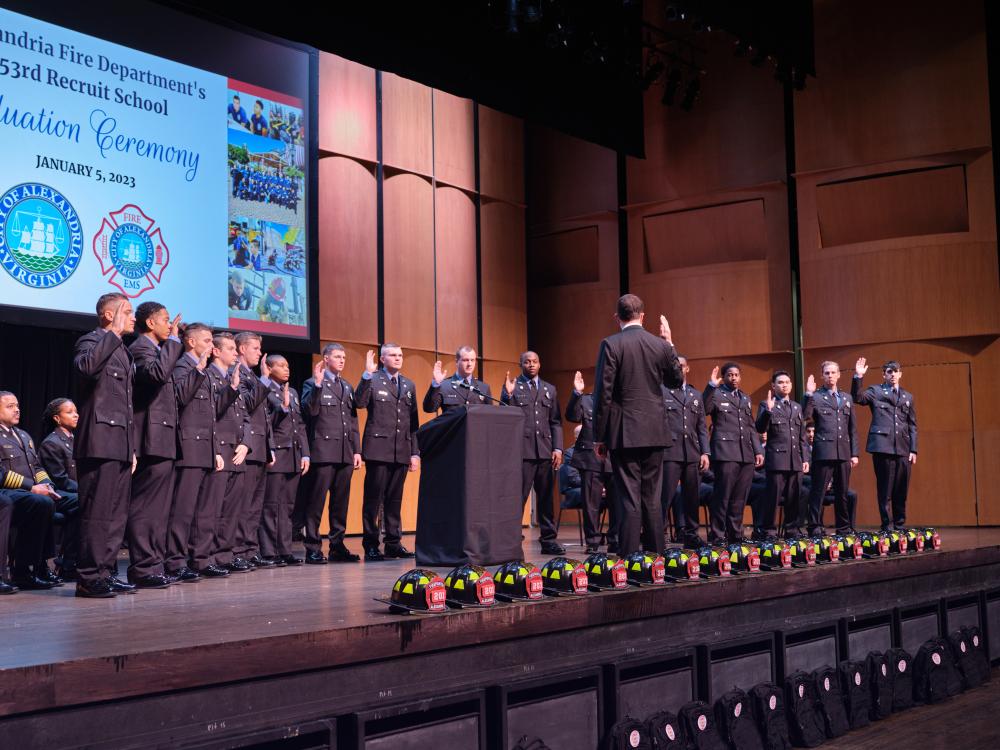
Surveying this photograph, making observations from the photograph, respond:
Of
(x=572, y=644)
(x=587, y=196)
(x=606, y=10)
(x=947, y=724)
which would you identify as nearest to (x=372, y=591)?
(x=572, y=644)

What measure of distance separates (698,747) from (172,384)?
283 cm

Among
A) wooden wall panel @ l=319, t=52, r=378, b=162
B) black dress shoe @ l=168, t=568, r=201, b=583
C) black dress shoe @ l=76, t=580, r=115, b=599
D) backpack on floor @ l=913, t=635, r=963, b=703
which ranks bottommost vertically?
backpack on floor @ l=913, t=635, r=963, b=703

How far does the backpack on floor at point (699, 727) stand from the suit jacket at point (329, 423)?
3.25m

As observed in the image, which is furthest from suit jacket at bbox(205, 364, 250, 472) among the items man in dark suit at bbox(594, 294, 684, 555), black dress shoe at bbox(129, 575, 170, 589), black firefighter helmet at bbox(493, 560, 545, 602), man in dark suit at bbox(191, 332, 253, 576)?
black firefighter helmet at bbox(493, 560, 545, 602)

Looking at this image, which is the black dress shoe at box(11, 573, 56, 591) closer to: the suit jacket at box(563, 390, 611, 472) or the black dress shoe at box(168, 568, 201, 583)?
the black dress shoe at box(168, 568, 201, 583)

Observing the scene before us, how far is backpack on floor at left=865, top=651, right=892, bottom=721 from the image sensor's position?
500 cm

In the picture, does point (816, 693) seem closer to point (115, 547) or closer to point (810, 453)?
point (115, 547)

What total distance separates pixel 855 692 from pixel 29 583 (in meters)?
4.01

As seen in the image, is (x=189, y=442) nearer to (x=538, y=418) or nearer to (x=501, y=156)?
(x=538, y=418)

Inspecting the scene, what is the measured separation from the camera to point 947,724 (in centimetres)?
480

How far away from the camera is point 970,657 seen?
5773 mm

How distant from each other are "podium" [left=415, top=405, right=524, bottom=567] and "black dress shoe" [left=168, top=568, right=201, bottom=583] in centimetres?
112

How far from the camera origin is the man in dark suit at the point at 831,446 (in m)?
8.12

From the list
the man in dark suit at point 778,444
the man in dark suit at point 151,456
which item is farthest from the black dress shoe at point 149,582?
the man in dark suit at point 778,444
